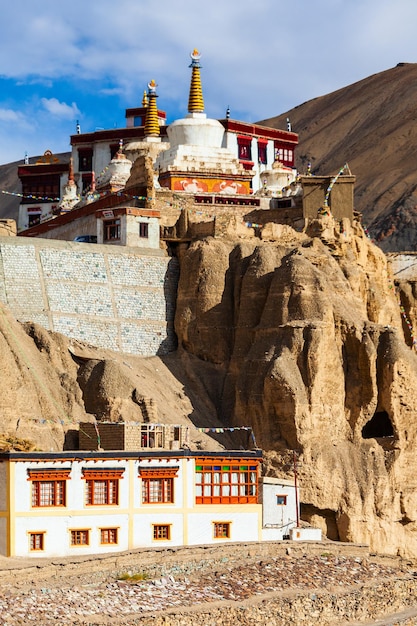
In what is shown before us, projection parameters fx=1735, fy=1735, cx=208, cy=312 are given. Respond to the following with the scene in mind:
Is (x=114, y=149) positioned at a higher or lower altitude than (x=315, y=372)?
higher

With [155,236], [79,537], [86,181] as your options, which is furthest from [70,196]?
[79,537]

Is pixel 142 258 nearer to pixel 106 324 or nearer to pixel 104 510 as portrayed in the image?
pixel 106 324

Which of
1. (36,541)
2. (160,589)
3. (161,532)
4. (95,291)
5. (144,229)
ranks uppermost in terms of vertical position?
(144,229)

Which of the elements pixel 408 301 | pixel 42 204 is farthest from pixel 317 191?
pixel 42 204

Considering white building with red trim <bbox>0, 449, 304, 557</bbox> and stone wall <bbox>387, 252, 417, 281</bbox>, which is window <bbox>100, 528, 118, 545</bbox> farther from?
stone wall <bbox>387, 252, 417, 281</bbox>

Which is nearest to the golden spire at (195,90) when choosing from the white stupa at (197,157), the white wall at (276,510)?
the white stupa at (197,157)

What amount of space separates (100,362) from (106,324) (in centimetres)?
384

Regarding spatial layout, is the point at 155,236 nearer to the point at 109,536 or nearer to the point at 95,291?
the point at 95,291

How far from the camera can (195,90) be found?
74625 millimetres

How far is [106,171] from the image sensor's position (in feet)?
243

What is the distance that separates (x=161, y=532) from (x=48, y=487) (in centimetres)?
375

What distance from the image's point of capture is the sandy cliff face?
55562 mm

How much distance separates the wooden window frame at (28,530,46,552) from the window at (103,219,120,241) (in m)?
19.7

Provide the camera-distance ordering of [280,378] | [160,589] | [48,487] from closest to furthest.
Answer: [160,589], [48,487], [280,378]
